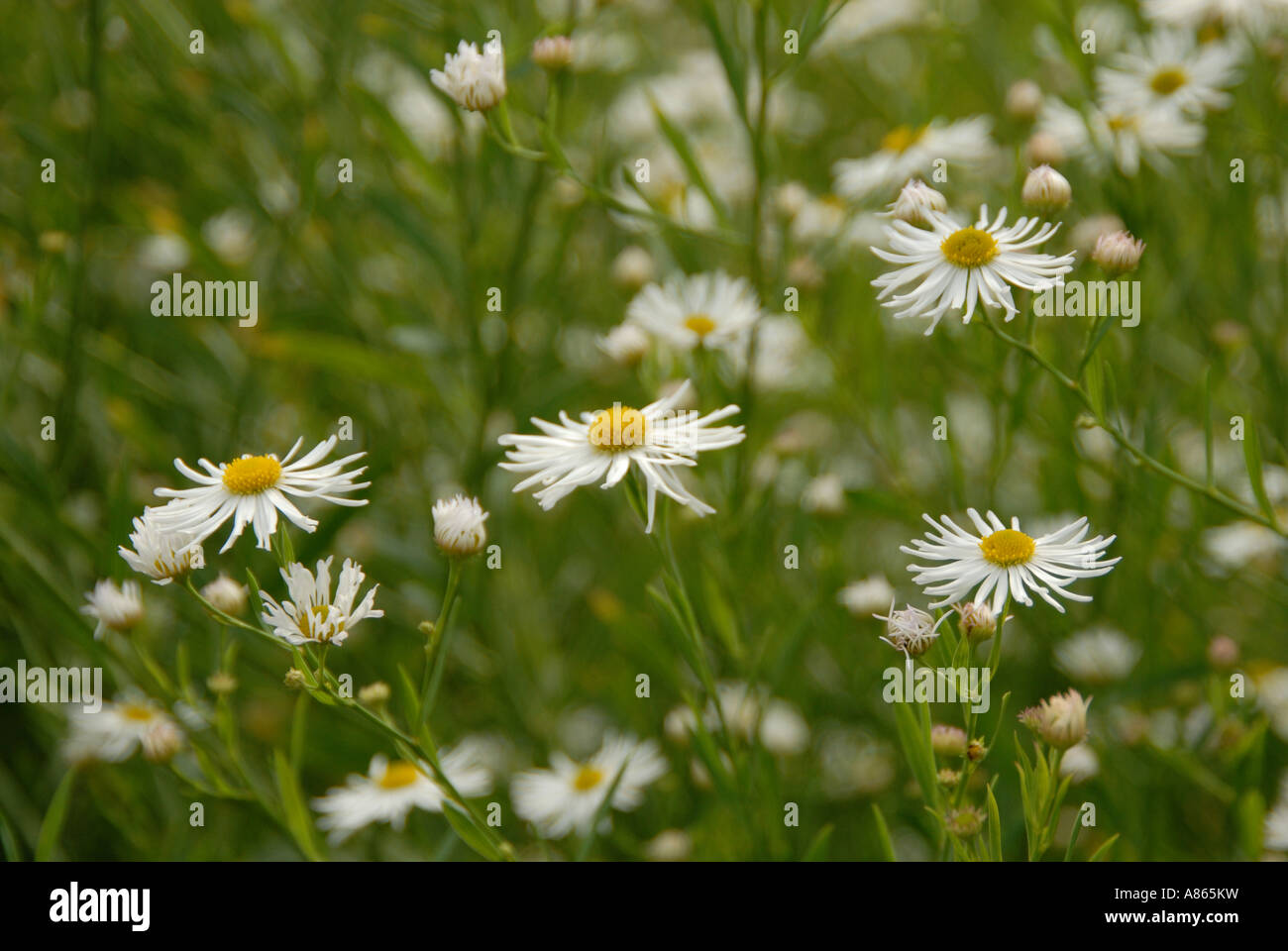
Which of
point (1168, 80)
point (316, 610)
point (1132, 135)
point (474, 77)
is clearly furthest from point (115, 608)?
point (1168, 80)

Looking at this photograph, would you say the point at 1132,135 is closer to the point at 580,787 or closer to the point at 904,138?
the point at 904,138

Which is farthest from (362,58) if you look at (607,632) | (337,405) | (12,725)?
(12,725)

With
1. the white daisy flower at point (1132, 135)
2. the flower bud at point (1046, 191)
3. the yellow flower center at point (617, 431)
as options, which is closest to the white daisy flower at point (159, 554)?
the yellow flower center at point (617, 431)

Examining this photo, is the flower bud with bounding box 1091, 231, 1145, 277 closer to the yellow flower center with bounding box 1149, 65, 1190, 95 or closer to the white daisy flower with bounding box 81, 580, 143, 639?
the yellow flower center with bounding box 1149, 65, 1190, 95

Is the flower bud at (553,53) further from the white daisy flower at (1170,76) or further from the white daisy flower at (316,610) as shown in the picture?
the white daisy flower at (1170,76)

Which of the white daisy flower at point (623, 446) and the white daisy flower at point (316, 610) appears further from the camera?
the white daisy flower at point (623, 446)

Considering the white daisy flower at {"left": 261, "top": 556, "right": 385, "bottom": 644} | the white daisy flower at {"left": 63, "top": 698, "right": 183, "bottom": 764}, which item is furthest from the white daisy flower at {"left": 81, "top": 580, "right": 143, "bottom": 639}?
the white daisy flower at {"left": 261, "top": 556, "right": 385, "bottom": 644}
